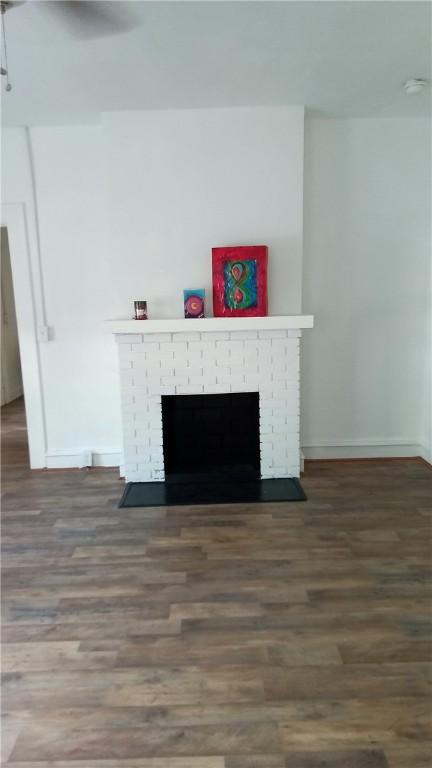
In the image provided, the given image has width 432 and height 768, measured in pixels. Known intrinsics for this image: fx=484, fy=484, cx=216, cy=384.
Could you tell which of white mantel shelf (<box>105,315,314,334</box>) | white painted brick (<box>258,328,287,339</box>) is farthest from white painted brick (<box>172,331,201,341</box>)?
white painted brick (<box>258,328,287,339</box>)

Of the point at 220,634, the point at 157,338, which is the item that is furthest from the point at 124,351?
the point at 220,634

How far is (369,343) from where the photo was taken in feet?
12.1

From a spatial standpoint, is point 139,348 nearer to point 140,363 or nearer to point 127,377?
point 140,363

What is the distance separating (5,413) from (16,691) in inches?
171

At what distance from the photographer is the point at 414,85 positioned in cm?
281

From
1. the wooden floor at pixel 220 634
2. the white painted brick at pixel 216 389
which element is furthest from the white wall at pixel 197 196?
the wooden floor at pixel 220 634

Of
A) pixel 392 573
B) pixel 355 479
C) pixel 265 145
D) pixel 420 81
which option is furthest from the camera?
pixel 355 479

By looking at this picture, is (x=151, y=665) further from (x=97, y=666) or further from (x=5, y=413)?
(x=5, y=413)

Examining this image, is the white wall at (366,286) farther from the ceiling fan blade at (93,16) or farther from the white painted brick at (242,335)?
the ceiling fan blade at (93,16)

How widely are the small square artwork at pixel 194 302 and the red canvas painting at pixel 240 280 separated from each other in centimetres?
11

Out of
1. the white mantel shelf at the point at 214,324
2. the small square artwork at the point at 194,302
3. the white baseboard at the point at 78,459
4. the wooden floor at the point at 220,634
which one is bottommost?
the wooden floor at the point at 220,634

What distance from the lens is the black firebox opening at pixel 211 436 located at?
3.55 meters

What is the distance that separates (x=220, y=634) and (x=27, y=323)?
8.79 ft

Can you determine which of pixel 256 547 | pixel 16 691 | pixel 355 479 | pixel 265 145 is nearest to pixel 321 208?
pixel 265 145
